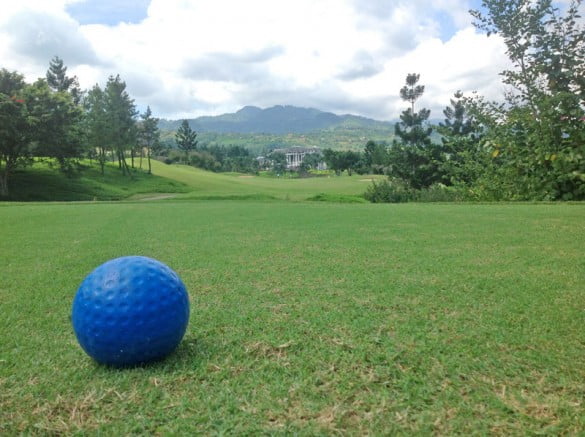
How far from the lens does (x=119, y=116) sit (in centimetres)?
4400

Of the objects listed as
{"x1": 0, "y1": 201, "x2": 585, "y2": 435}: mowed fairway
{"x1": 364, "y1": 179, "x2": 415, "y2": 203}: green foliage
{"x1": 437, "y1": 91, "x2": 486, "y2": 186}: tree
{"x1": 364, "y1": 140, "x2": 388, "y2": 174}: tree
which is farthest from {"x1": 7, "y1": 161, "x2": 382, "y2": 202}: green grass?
{"x1": 364, "y1": 140, "x2": 388, "y2": 174}: tree

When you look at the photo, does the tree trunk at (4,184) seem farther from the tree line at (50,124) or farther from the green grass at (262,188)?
the green grass at (262,188)

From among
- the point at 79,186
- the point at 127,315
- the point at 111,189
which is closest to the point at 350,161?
the point at 111,189

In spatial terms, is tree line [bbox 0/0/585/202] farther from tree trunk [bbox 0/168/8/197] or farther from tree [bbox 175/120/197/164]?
tree [bbox 175/120/197/164]

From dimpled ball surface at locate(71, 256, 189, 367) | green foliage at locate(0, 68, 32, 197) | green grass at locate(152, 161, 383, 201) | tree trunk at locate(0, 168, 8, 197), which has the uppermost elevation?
green foliage at locate(0, 68, 32, 197)

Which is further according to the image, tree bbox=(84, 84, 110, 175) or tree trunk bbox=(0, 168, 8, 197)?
tree bbox=(84, 84, 110, 175)

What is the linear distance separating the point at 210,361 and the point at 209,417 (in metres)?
0.74

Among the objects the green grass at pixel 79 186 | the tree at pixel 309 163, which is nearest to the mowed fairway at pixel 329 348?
the green grass at pixel 79 186

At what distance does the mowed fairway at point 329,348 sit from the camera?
238 centimetres

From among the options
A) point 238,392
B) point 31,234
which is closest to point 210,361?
point 238,392

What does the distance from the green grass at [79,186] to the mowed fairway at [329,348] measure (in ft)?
94.3

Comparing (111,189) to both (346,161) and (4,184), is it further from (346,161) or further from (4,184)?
(346,161)

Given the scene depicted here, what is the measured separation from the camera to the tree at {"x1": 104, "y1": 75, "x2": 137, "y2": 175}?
4350 centimetres

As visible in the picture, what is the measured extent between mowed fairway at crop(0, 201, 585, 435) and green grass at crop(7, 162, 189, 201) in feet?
94.3
